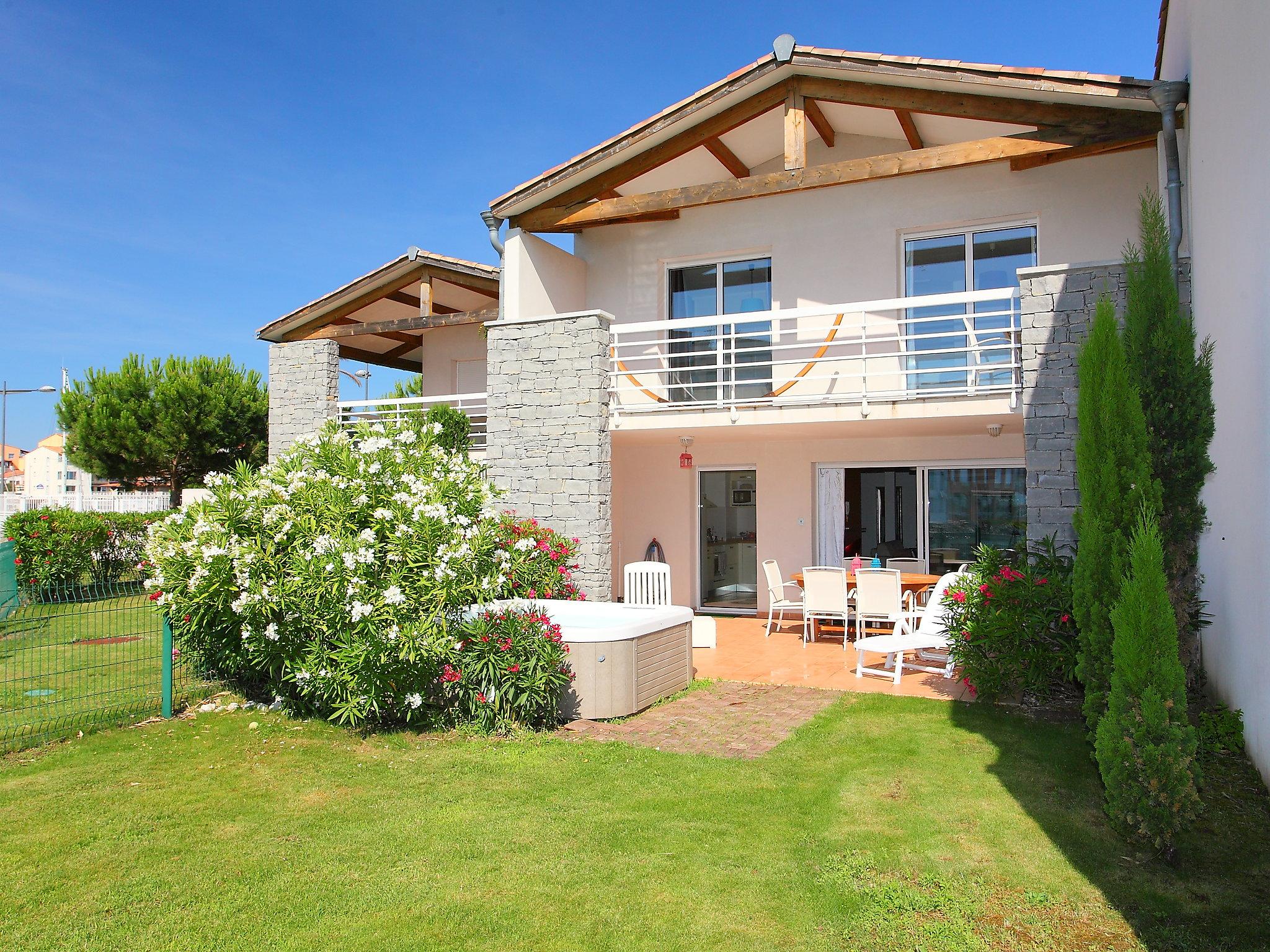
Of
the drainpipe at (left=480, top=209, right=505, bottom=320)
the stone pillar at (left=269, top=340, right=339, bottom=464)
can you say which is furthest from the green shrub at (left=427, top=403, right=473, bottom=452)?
the stone pillar at (left=269, top=340, right=339, bottom=464)

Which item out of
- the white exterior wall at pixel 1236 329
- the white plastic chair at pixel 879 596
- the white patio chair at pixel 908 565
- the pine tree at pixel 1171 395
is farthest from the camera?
the white patio chair at pixel 908 565

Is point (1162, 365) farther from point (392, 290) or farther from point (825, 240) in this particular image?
point (392, 290)

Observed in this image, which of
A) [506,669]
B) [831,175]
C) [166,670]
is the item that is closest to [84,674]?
[166,670]

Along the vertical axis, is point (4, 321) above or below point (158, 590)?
above

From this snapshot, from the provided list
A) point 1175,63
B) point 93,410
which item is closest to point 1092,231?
point 1175,63

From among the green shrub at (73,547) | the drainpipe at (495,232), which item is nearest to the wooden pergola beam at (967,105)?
the drainpipe at (495,232)

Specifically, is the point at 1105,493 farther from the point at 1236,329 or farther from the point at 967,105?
the point at 967,105

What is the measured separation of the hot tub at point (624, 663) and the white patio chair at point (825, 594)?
2.93 meters

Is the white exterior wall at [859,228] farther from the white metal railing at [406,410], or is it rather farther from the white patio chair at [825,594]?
the white patio chair at [825,594]

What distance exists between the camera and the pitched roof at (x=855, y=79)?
8.66 m

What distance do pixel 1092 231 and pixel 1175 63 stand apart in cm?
217

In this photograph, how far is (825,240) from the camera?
11836 millimetres

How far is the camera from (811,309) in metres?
10.6

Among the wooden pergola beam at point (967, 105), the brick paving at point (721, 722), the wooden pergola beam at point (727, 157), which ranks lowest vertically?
the brick paving at point (721, 722)
